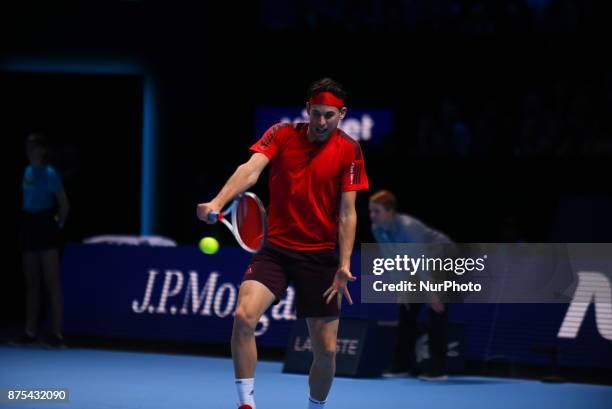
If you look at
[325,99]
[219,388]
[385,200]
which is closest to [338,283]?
[325,99]

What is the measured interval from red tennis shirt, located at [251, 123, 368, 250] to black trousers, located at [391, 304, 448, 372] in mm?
3653

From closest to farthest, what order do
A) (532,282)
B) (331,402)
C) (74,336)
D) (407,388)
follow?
(331,402)
(407,388)
(532,282)
(74,336)

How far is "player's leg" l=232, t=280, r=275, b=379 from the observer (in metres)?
6.35

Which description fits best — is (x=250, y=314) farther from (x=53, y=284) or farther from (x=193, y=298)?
(x=53, y=284)

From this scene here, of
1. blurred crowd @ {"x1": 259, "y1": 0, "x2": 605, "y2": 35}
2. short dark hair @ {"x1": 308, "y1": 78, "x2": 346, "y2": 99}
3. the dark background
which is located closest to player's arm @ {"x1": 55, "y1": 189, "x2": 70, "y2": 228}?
the dark background

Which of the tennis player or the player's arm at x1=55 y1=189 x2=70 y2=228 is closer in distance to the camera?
the tennis player

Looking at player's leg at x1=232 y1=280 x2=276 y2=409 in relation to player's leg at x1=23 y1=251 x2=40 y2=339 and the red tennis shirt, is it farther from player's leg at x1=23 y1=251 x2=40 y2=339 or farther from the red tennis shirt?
player's leg at x1=23 y1=251 x2=40 y2=339

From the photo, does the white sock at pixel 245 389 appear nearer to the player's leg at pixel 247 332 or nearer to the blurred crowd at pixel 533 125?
the player's leg at pixel 247 332

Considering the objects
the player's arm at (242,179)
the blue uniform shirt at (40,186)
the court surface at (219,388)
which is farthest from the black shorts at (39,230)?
the player's arm at (242,179)

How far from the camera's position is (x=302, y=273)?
6.66 m

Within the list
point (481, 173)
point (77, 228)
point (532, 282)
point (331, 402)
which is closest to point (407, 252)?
point (532, 282)

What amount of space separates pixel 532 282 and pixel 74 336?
17.4 feet

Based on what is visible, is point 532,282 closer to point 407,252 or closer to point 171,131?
point 407,252

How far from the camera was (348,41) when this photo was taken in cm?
1557
